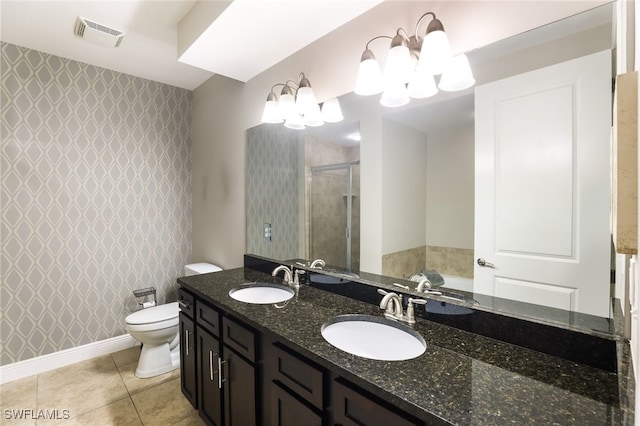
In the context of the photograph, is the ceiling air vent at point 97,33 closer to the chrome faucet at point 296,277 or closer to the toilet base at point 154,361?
the chrome faucet at point 296,277

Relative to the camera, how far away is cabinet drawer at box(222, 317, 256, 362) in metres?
1.27

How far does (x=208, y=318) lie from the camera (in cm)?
159

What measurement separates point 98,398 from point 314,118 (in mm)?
2380

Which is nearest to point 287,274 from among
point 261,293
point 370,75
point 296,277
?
point 296,277

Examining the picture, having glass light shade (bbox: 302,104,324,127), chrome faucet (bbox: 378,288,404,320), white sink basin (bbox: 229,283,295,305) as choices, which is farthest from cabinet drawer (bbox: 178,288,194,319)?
glass light shade (bbox: 302,104,324,127)

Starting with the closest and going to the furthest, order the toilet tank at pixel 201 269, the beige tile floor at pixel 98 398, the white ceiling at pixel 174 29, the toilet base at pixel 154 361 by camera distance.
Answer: the white ceiling at pixel 174 29 → the beige tile floor at pixel 98 398 → the toilet base at pixel 154 361 → the toilet tank at pixel 201 269

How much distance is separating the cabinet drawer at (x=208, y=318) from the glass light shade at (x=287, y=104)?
1.22 meters

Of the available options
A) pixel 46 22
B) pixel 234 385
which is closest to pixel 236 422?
pixel 234 385

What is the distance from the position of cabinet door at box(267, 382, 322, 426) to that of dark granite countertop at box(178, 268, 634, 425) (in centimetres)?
20

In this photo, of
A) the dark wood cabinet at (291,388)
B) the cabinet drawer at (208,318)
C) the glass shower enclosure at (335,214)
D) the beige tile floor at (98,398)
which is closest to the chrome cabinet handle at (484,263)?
the glass shower enclosure at (335,214)

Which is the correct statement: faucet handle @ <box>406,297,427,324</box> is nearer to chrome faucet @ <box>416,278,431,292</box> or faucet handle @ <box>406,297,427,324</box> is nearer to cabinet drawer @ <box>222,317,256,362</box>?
chrome faucet @ <box>416,278,431,292</box>

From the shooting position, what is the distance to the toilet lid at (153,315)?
2225 mm

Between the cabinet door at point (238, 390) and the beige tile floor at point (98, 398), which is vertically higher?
the cabinet door at point (238, 390)

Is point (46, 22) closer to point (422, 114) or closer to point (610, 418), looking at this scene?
point (422, 114)
